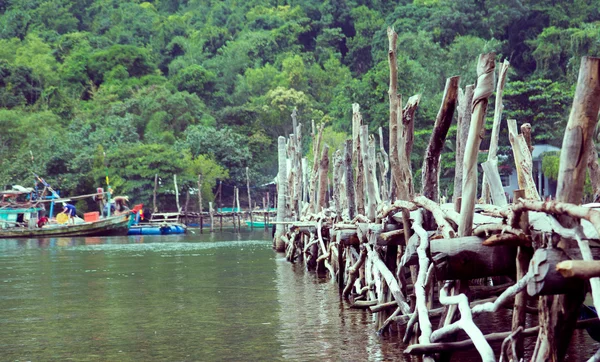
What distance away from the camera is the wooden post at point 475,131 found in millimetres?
9125

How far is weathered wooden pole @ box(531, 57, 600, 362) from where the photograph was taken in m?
6.98

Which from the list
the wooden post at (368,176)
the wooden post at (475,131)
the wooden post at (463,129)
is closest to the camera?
the wooden post at (475,131)

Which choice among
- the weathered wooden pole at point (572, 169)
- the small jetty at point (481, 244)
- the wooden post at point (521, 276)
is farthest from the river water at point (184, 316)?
the weathered wooden pole at point (572, 169)

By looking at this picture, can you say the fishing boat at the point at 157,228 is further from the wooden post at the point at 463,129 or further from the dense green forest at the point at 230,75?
the wooden post at the point at 463,129

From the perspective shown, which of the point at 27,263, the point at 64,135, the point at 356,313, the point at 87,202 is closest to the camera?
the point at 356,313

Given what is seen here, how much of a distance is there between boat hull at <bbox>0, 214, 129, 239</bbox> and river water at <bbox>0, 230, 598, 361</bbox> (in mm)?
21661

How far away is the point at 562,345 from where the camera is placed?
708cm

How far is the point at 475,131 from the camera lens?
9.20m

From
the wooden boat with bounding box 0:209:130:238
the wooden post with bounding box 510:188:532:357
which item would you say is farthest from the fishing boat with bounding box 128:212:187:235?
the wooden post with bounding box 510:188:532:357

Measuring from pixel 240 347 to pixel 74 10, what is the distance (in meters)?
99.1

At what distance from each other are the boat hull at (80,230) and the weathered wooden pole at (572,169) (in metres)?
43.9

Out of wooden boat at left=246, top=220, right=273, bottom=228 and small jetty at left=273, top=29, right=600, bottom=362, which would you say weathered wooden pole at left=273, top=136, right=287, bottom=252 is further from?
wooden boat at left=246, top=220, right=273, bottom=228

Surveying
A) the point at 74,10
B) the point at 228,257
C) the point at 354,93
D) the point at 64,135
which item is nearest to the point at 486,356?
the point at 228,257

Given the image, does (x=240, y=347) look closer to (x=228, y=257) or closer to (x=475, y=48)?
(x=228, y=257)
